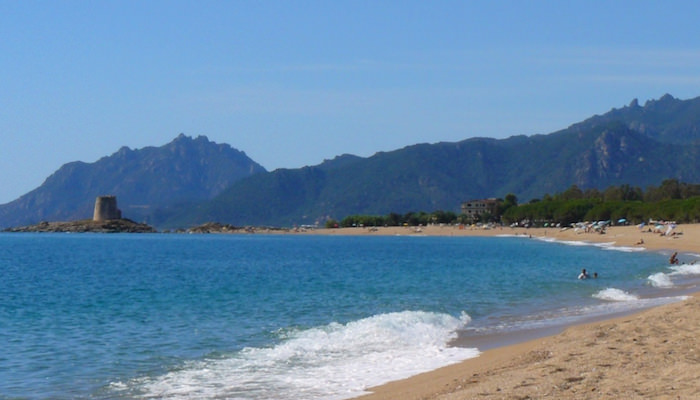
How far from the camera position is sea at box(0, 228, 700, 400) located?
546 inches

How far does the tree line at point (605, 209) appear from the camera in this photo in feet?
372

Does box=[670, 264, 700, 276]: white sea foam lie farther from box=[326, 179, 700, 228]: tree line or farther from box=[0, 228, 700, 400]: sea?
box=[326, 179, 700, 228]: tree line

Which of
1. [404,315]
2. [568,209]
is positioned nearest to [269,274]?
[404,315]

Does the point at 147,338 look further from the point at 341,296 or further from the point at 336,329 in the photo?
the point at 341,296

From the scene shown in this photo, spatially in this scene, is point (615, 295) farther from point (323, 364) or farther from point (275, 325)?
point (323, 364)

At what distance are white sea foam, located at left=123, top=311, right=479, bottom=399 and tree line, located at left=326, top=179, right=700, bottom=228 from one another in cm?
9752

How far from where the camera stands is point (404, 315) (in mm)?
21438

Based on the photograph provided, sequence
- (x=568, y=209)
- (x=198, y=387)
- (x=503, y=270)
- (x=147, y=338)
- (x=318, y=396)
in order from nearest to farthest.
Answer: (x=318, y=396) < (x=198, y=387) < (x=147, y=338) < (x=503, y=270) < (x=568, y=209)

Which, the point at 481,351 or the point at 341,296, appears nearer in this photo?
the point at 481,351

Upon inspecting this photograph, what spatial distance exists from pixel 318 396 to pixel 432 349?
5170 mm

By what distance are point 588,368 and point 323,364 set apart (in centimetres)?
574

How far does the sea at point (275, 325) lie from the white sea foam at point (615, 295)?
1.6 inches

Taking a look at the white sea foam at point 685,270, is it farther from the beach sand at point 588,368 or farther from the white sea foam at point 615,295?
the beach sand at point 588,368

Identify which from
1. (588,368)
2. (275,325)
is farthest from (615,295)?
(588,368)
